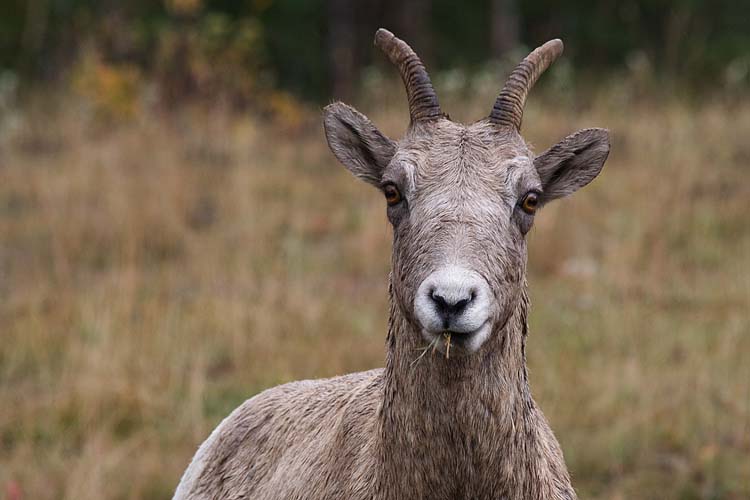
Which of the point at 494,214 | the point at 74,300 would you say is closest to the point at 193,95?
the point at 74,300

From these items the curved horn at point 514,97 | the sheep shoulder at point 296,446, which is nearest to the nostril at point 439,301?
the sheep shoulder at point 296,446

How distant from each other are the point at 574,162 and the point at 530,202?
390 mm

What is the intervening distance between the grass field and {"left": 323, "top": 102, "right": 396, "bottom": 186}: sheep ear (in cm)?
262

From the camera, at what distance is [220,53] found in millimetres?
13570

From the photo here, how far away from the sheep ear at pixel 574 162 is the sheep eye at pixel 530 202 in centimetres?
24

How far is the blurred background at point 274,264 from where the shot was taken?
6.35 metres

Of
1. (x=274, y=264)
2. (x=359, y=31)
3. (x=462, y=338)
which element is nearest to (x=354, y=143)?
(x=462, y=338)

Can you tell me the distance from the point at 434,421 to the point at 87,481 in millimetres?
2978

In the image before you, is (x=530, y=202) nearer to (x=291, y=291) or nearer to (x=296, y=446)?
(x=296, y=446)

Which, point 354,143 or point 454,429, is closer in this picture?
point 454,429

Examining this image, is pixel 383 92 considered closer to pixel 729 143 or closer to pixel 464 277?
pixel 729 143

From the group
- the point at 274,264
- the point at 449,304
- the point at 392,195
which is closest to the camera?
the point at 449,304

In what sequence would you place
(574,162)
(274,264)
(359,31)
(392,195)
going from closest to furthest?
(392,195)
(574,162)
(274,264)
(359,31)

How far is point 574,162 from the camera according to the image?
151 inches
